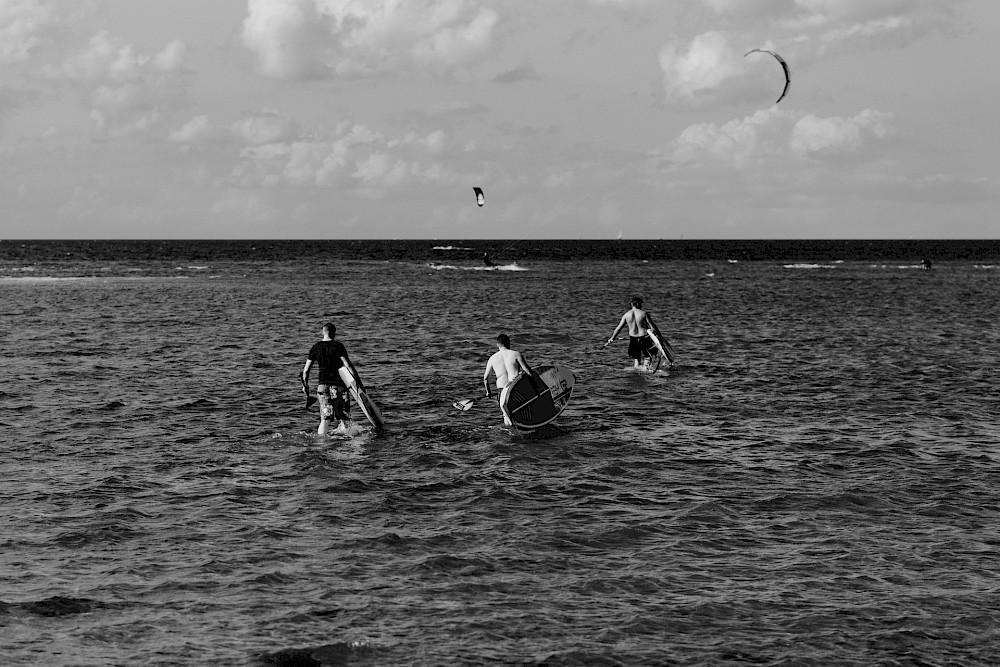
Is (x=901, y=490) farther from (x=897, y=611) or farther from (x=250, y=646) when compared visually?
(x=250, y=646)

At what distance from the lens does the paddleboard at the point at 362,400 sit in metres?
20.2

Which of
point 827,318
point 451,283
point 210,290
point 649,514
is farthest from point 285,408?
point 451,283

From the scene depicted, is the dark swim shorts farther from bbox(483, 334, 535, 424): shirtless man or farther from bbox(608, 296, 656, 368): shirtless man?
bbox(483, 334, 535, 424): shirtless man

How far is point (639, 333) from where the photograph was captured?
97.5 feet

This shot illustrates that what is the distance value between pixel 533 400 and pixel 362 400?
3383 mm

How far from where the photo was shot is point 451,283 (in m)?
81.6

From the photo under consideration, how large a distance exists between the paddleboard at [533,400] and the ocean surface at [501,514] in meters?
0.36

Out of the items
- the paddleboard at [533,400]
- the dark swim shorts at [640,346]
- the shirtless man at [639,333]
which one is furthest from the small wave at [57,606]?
the dark swim shorts at [640,346]

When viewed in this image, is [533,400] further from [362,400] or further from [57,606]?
[57,606]

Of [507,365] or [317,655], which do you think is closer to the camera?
[317,655]

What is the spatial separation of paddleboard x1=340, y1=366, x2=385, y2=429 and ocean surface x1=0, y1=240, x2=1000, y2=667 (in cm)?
53

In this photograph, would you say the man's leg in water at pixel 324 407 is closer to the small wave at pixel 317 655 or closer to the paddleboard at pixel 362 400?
the paddleboard at pixel 362 400

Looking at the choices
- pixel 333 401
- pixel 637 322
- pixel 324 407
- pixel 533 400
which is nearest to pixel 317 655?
pixel 333 401

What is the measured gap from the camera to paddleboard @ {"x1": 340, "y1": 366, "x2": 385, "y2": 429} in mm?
20172
